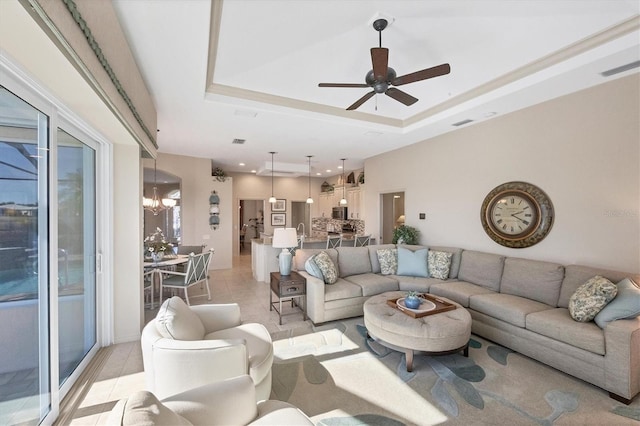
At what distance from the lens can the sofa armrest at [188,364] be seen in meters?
1.73

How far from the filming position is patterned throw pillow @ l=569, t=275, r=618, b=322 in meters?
2.53

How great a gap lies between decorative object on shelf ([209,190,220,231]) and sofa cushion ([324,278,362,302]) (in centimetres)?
465

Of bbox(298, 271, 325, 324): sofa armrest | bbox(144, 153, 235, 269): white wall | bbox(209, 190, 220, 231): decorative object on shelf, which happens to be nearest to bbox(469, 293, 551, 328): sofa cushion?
bbox(298, 271, 325, 324): sofa armrest

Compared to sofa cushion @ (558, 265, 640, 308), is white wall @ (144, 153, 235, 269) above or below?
above

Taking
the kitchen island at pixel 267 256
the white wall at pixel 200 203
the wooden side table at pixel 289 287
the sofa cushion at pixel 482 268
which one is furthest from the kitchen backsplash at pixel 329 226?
the wooden side table at pixel 289 287

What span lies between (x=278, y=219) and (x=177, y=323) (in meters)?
7.81

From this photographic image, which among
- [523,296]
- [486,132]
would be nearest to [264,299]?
[523,296]

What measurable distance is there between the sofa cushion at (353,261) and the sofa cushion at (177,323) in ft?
8.63

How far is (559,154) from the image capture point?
3.48 metres

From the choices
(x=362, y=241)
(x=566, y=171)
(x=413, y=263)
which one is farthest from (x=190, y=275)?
(x=566, y=171)

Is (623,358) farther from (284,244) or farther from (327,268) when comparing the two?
(284,244)

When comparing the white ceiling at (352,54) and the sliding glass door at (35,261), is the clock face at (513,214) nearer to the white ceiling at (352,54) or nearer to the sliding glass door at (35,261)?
the white ceiling at (352,54)

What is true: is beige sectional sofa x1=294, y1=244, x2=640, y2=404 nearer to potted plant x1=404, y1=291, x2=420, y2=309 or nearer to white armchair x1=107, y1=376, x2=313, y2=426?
potted plant x1=404, y1=291, x2=420, y2=309

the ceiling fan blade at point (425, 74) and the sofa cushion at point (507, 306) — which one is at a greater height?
the ceiling fan blade at point (425, 74)
